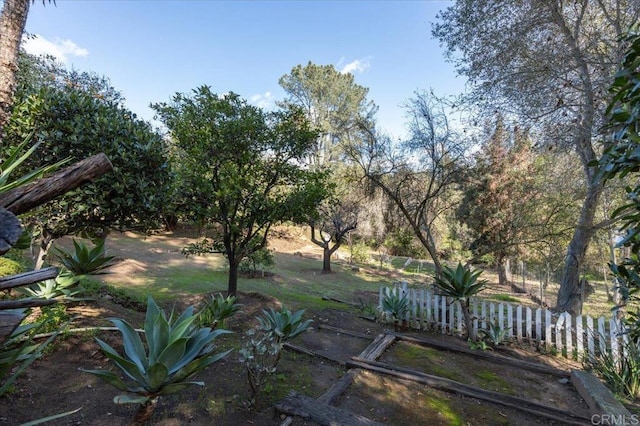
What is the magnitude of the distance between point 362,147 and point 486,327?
450 cm

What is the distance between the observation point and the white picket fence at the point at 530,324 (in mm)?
4621

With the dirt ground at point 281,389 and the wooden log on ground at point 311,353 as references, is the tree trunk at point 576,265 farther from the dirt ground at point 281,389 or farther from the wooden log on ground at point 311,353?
the wooden log on ground at point 311,353

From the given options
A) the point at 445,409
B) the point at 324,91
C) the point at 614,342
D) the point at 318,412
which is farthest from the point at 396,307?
the point at 324,91

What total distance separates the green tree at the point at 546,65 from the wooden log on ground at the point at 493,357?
3640mm

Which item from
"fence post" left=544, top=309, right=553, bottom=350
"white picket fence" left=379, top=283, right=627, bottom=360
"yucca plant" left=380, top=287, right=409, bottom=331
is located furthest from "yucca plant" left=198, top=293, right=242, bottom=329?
"fence post" left=544, top=309, right=553, bottom=350

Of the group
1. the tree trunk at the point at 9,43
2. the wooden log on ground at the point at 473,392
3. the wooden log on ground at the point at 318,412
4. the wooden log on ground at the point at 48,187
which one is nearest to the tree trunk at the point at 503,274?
the wooden log on ground at the point at 473,392

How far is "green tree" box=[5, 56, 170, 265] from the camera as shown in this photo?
3.36 m

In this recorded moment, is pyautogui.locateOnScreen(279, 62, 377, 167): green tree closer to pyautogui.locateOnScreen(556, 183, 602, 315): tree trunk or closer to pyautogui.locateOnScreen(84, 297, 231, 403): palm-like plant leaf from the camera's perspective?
pyautogui.locateOnScreen(556, 183, 602, 315): tree trunk

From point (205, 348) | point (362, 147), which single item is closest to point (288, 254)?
point (362, 147)

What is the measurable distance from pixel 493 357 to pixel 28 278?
523 centimetres

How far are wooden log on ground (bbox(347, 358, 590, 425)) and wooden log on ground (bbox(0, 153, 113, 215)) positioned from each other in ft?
11.6

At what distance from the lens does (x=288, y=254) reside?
19297mm

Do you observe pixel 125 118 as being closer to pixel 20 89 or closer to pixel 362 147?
pixel 20 89

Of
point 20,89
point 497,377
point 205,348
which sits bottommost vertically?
point 497,377
